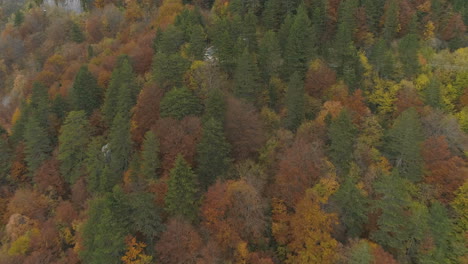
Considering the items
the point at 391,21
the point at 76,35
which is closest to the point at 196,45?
the point at 391,21

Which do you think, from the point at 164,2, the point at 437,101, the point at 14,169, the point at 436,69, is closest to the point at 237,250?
the point at 437,101

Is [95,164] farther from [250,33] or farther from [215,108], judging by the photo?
[250,33]

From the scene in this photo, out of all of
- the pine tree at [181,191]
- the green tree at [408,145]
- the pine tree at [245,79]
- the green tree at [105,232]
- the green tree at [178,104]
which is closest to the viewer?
the green tree at [105,232]

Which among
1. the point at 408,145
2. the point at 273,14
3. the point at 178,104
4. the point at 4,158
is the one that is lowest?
the point at 4,158

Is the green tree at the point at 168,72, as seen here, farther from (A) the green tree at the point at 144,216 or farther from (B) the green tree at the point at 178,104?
(A) the green tree at the point at 144,216

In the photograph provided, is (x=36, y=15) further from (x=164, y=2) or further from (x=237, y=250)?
(x=237, y=250)

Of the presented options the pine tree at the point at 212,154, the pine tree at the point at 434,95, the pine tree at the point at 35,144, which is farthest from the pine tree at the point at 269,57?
the pine tree at the point at 35,144

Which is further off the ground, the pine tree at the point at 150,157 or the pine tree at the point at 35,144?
the pine tree at the point at 150,157
